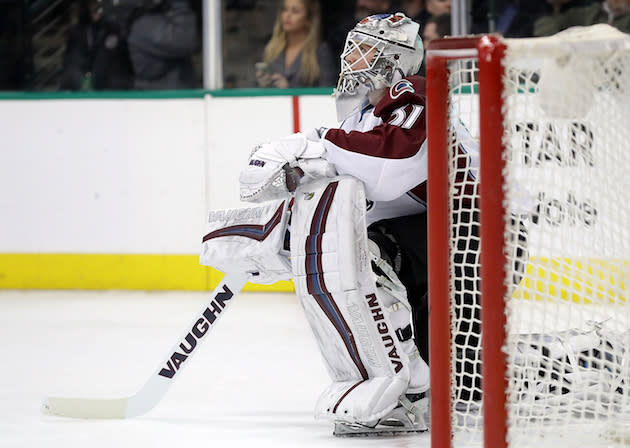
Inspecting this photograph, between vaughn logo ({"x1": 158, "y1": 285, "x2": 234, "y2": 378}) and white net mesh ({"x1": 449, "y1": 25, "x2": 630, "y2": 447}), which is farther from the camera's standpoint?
vaughn logo ({"x1": 158, "y1": 285, "x2": 234, "y2": 378})

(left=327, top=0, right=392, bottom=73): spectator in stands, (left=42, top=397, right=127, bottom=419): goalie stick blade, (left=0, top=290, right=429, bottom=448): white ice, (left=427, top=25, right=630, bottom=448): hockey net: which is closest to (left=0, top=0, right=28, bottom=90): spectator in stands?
→ (left=0, top=290, right=429, bottom=448): white ice

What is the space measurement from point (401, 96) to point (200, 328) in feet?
2.20

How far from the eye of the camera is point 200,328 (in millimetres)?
2242

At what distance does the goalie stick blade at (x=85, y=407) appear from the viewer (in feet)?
7.57

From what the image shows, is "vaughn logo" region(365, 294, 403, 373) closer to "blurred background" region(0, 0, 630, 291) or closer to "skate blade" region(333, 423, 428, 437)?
"skate blade" region(333, 423, 428, 437)

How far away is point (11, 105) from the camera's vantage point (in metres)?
4.70

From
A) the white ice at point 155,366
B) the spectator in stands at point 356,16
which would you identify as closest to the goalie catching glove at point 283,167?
the white ice at point 155,366

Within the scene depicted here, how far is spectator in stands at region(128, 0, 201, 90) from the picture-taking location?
15.5 ft

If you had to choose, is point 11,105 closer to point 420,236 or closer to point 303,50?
point 303,50

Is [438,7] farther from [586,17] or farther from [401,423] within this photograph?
[401,423]

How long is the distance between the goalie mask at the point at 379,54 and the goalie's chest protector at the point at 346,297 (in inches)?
12.5

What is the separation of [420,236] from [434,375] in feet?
1.94

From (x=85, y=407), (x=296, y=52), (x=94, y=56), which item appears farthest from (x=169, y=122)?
(x=85, y=407)

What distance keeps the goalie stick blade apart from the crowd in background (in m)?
2.54
